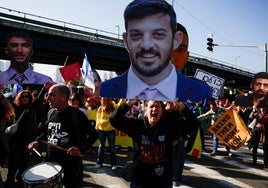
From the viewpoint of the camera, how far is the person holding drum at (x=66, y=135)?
166 inches

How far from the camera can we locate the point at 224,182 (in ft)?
24.3

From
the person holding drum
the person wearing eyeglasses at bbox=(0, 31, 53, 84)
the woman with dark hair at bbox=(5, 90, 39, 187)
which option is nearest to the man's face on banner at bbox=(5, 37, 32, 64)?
the person wearing eyeglasses at bbox=(0, 31, 53, 84)

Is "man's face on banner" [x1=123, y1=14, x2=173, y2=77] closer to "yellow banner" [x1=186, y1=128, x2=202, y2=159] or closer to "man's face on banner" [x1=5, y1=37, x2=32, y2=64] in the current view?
"man's face on banner" [x1=5, y1=37, x2=32, y2=64]

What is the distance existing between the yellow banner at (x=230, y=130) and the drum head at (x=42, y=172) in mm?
4084

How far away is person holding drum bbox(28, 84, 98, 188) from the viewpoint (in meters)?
4.22

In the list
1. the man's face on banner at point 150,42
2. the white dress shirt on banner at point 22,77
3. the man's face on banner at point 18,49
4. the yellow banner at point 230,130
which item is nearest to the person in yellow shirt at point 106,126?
the yellow banner at point 230,130

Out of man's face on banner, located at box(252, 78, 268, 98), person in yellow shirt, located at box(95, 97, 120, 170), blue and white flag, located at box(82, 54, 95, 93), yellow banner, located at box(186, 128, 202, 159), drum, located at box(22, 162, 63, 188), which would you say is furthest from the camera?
yellow banner, located at box(186, 128, 202, 159)

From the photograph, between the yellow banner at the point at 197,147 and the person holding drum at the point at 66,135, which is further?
the yellow banner at the point at 197,147

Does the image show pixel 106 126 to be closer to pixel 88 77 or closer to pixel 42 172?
pixel 88 77

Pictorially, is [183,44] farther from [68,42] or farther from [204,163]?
[68,42]

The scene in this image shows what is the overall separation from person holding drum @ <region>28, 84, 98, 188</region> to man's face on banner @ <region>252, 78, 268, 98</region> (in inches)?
95.2

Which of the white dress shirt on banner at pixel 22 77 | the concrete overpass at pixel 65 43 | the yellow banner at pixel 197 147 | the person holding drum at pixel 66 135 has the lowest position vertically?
the yellow banner at pixel 197 147

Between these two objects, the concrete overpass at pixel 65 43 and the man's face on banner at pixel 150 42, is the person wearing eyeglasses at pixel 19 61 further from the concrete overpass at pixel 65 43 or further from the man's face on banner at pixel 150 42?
the concrete overpass at pixel 65 43

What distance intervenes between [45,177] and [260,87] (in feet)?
10.5
